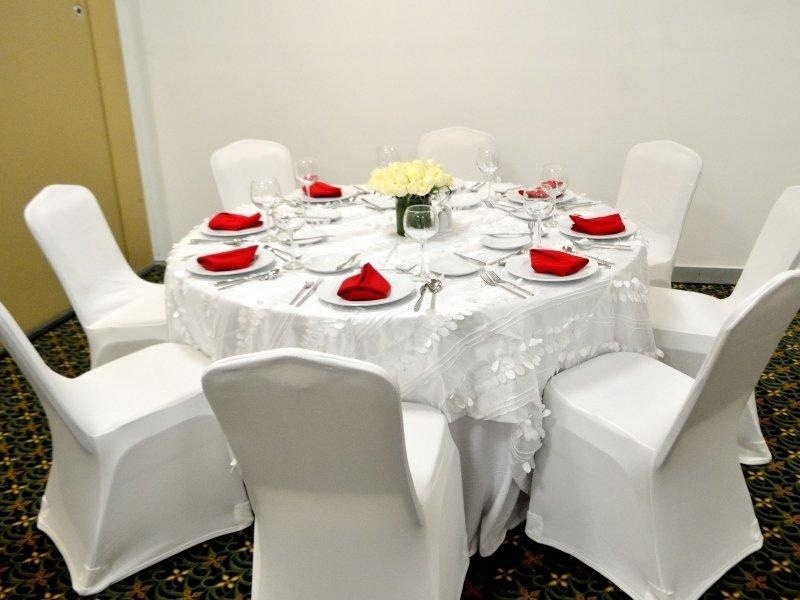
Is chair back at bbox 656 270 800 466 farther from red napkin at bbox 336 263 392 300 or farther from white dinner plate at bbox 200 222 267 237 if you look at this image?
white dinner plate at bbox 200 222 267 237

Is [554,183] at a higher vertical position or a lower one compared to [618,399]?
higher

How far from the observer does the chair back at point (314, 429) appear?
1.28 meters

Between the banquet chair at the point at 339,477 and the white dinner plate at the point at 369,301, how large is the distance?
1.00 ft

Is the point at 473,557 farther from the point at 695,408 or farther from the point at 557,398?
the point at 695,408

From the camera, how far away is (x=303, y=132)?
14.5ft

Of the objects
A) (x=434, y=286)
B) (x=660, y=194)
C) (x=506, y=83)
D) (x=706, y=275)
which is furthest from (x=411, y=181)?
(x=706, y=275)

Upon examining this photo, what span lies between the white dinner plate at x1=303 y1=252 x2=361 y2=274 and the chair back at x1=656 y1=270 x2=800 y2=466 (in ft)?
3.53

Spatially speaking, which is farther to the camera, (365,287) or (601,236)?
(601,236)

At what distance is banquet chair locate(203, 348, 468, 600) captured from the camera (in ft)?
4.28

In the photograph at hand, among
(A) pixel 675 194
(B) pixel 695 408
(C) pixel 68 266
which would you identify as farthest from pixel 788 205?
(C) pixel 68 266

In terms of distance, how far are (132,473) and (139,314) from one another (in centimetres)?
92

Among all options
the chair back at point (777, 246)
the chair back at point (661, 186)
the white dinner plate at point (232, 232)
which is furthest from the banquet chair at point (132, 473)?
the chair back at point (661, 186)

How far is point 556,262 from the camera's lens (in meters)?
2.06

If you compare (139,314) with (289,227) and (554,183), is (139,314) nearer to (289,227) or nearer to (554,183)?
(289,227)
